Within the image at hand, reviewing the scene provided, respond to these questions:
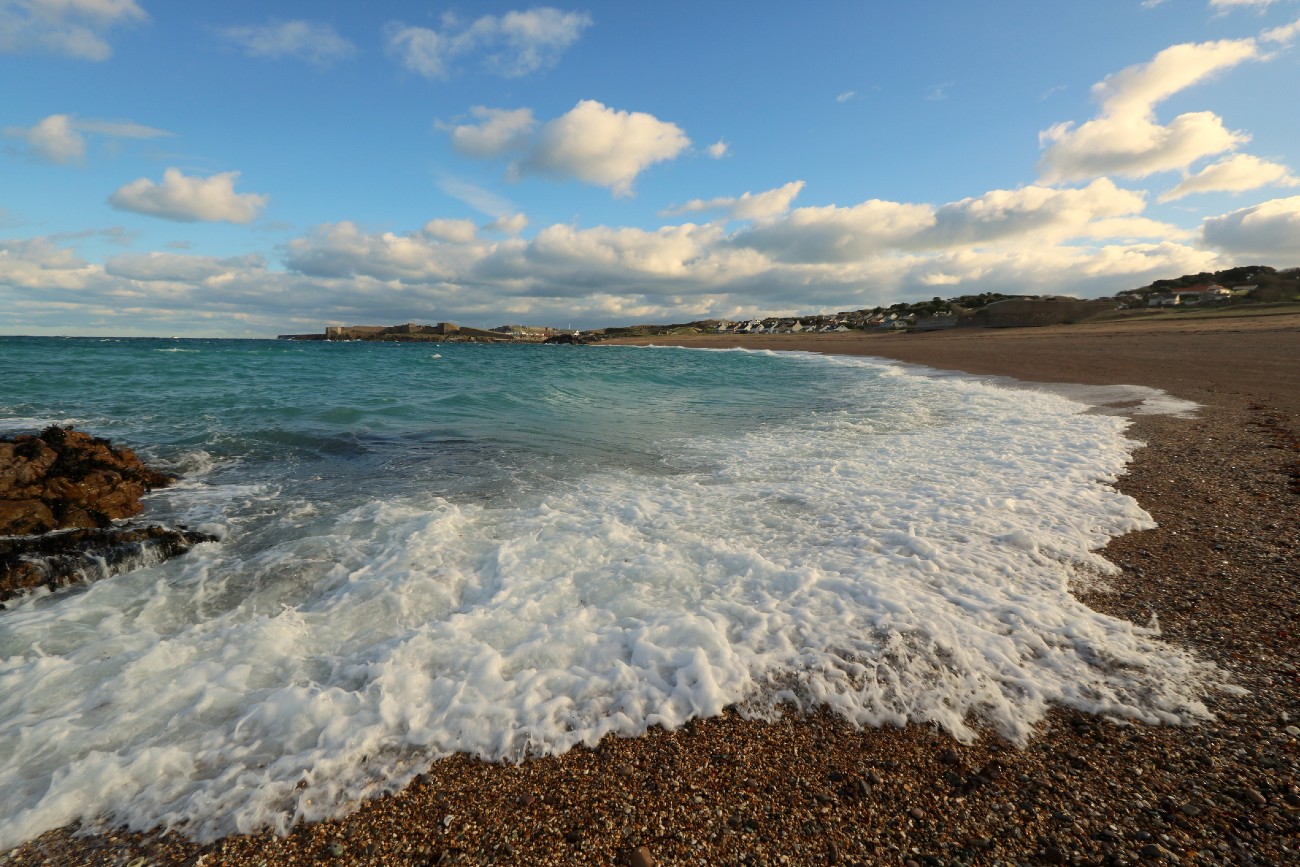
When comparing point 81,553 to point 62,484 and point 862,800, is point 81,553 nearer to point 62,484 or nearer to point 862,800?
point 62,484

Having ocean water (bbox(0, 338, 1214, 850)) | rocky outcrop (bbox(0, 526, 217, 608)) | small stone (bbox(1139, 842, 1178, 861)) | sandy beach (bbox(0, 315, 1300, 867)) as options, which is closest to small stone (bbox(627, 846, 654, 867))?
sandy beach (bbox(0, 315, 1300, 867))

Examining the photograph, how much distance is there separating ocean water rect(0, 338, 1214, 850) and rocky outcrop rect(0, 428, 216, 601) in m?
0.36

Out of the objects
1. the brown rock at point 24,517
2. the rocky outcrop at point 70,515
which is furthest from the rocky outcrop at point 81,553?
the brown rock at point 24,517

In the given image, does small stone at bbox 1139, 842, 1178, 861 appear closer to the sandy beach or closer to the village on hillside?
the sandy beach

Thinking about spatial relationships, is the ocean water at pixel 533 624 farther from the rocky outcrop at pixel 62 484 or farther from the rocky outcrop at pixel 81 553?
the rocky outcrop at pixel 62 484

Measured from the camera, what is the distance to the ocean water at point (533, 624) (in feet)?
9.62

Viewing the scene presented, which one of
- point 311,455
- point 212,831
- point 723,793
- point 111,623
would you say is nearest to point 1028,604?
point 723,793

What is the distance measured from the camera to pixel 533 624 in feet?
13.5

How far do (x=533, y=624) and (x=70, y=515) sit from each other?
6.27 meters

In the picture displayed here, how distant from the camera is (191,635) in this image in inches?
156

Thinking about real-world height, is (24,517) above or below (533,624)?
above

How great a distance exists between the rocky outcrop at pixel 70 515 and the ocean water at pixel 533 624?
356 millimetres

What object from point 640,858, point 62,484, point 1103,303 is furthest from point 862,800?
point 1103,303

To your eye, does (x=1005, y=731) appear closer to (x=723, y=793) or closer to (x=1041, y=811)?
(x=1041, y=811)
